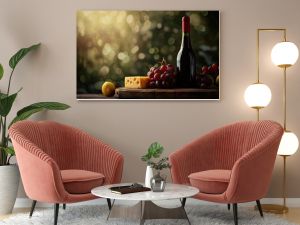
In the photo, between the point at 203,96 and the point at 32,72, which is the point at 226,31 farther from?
the point at 32,72

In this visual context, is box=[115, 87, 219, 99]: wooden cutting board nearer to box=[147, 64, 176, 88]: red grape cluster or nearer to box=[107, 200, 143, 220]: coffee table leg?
box=[147, 64, 176, 88]: red grape cluster

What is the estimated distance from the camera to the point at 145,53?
4910 millimetres

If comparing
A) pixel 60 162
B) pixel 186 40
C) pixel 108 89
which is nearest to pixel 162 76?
pixel 186 40

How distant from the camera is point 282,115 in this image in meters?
4.94

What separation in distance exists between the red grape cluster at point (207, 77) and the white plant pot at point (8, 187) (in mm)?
1984

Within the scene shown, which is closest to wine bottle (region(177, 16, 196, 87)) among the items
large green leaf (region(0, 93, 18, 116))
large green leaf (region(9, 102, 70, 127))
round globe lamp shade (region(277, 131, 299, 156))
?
round globe lamp shade (region(277, 131, 299, 156))

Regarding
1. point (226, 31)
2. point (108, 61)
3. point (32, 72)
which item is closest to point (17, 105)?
point (32, 72)

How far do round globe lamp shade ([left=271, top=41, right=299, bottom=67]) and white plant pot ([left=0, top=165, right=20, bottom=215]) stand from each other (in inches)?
106

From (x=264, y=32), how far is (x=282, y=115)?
86cm

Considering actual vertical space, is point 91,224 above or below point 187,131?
below

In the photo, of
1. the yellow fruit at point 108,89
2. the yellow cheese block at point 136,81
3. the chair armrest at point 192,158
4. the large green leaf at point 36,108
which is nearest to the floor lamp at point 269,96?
the chair armrest at point 192,158

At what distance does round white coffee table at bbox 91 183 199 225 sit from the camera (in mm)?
3379

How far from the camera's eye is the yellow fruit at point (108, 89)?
488 centimetres

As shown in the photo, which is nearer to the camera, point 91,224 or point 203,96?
point 91,224
